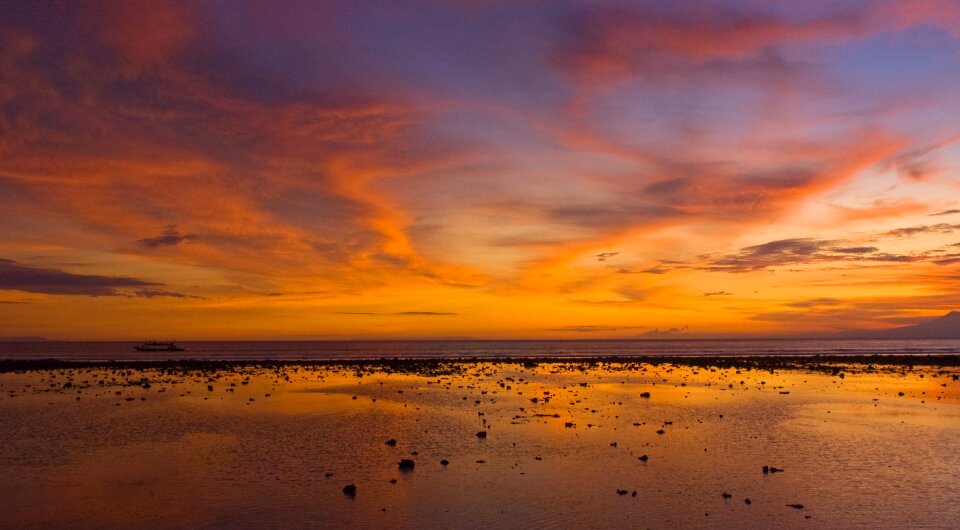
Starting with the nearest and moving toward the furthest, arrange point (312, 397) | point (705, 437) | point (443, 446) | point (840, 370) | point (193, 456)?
point (193, 456) → point (443, 446) → point (705, 437) → point (312, 397) → point (840, 370)

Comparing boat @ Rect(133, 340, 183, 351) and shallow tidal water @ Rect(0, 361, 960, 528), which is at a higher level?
boat @ Rect(133, 340, 183, 351)

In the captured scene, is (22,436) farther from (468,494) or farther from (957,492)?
(957,492)

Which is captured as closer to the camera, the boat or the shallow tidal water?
the shallow tidal water

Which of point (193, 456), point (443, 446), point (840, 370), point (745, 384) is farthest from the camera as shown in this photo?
point (840, 370)

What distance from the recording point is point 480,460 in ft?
→ 69.4

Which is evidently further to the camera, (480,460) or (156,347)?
(156,347)

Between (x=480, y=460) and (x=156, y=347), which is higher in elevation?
(x=156, y=347)

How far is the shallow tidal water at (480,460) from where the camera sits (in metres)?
15.5

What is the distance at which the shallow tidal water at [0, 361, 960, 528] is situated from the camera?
15523mm

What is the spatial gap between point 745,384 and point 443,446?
111ft

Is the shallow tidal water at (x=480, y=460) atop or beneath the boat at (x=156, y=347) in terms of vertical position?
beneath

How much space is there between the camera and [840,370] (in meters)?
66.0

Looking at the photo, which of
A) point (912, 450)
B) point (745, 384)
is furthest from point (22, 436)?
point (745, 384)

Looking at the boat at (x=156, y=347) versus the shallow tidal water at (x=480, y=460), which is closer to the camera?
the shallow tidal water at (x=480, y=460)
